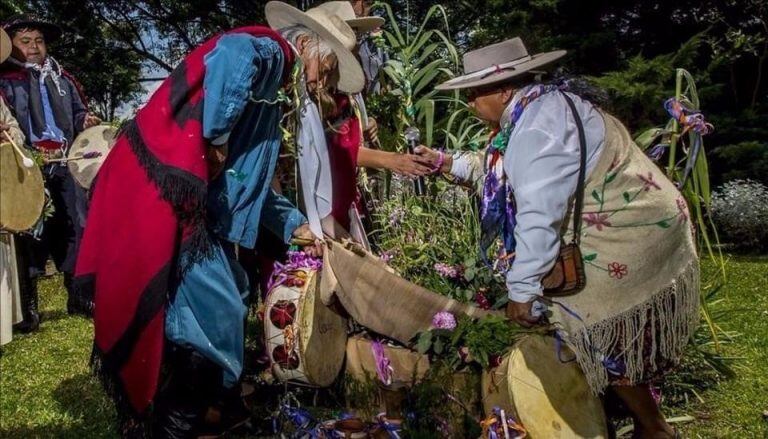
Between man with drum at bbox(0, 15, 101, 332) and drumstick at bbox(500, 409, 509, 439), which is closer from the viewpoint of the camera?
drumstick at bbox(500, 409, 509, 439)

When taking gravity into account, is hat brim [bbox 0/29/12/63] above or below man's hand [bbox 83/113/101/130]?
above

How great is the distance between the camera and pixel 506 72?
2.90 meters

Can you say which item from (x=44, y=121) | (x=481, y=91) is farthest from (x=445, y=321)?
(x=44, y=121)

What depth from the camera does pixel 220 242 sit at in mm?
2918

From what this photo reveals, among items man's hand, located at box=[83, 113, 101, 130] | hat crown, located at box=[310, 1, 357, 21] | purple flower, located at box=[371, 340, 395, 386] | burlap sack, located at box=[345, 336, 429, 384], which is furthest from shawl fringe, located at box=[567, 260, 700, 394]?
man's hand, located at box=[83, 113, 101, 130]

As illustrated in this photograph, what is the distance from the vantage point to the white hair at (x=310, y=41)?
324cm

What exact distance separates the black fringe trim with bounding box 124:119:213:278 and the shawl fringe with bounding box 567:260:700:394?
1.30m

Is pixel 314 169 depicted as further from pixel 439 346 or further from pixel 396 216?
pixel 439 346

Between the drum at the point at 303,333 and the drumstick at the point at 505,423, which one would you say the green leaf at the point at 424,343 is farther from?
the drum at the point at 303,333

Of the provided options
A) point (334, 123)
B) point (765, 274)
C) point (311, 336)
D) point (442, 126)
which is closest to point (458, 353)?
point (311, 336)

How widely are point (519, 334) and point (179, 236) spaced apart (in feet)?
3.94

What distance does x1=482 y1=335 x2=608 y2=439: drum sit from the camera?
110 inches

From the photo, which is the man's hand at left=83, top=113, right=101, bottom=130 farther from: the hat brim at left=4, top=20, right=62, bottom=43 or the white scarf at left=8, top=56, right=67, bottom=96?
the hat brim at left=4, top=20, right=62, bottom=43

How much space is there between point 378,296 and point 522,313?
→ 0.68 metres
